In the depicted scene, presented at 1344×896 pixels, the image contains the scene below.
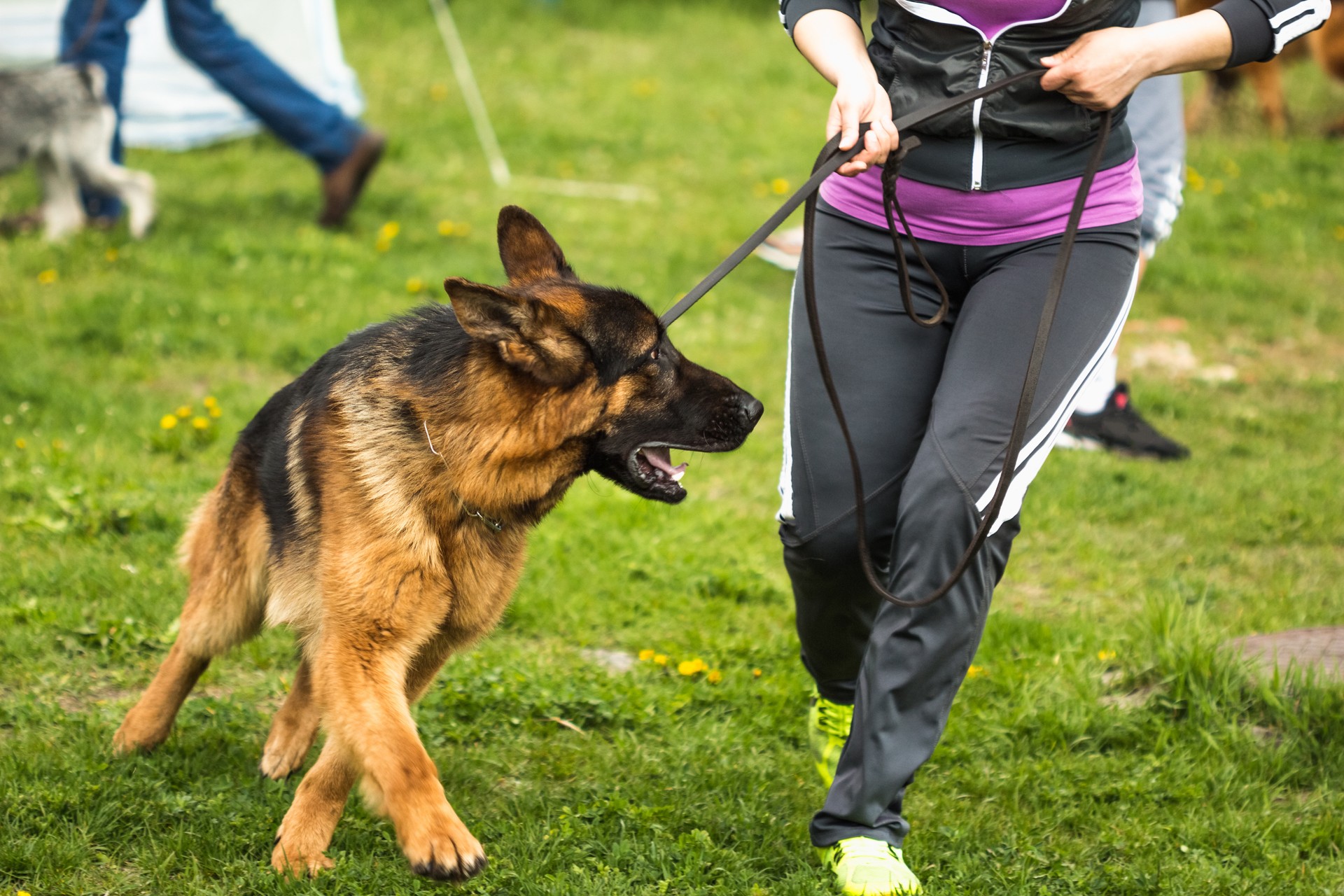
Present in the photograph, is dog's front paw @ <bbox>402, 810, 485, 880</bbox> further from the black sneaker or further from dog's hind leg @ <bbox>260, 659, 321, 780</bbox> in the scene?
the black sneaker

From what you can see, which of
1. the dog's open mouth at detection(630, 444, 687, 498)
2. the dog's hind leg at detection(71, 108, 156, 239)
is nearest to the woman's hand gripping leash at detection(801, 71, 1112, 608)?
the dog's open mouth at detection(630, 444, 687, 498)

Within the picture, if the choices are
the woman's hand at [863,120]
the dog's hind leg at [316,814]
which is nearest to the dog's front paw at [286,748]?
the dog's hind leg at [316,814]

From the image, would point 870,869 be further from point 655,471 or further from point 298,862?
point 298,862

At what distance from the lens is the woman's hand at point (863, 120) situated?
2.78 m

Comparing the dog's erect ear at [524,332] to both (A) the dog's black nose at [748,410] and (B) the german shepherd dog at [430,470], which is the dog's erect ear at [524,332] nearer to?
(B) the german shepherd dog at [430,470]

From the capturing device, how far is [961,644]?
2.69 meters

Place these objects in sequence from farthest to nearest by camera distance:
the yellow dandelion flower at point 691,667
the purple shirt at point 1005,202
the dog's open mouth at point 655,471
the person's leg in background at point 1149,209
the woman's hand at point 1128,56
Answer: the person's leg in background at point 1149,209 < the yellow dandelion flower at point 691,667 < the dog's open mouth at point 655,471 < the purple shirt at point 1005,202 < the woman's hand at point 1128,56

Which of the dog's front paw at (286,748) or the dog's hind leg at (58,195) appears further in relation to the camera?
the dog's hind leg at (58,195)

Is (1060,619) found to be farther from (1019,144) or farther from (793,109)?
(793,109)

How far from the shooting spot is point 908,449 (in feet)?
9.73

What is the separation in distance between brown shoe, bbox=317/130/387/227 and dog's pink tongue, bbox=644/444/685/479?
553 centimetres

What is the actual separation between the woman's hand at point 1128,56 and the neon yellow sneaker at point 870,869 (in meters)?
1.79

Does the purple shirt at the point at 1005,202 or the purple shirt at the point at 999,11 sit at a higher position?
the purple shirt at the point at 999,11

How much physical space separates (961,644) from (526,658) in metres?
1.87
